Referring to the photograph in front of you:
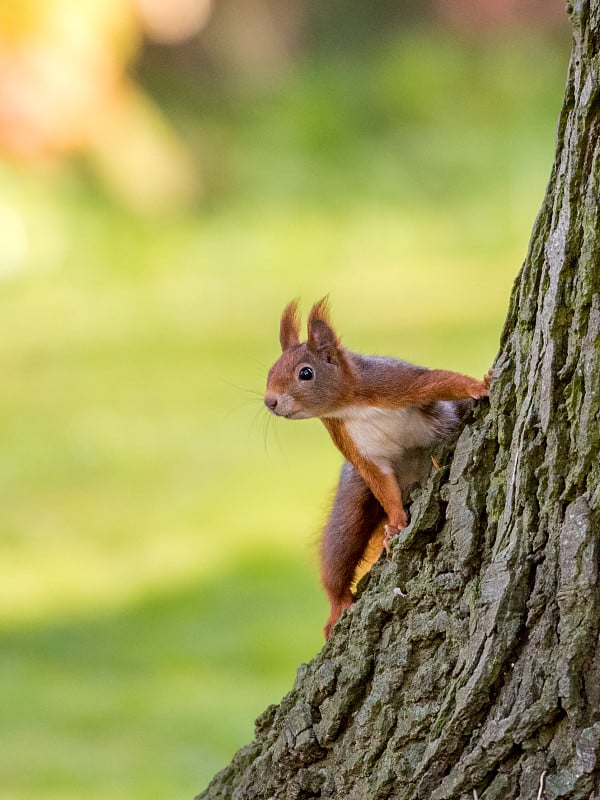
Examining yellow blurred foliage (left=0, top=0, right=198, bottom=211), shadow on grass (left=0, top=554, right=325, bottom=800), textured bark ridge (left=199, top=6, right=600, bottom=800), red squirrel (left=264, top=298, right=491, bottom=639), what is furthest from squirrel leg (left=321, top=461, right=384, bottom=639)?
yellow blurred foliage (left=0, top=0, right=198, bottom=211)

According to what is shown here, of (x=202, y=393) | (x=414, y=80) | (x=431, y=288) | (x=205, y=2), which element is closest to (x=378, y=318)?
(x=431, y=288)

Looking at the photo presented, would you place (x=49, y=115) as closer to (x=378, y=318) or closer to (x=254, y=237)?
(x=254, y=237)

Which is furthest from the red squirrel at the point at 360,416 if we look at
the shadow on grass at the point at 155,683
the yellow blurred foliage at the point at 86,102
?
the yellow blurred foliage at the point at 86,102

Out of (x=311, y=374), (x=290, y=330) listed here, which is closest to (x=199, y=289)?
(x=290, y=330)

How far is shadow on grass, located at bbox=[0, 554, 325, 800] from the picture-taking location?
3723mm

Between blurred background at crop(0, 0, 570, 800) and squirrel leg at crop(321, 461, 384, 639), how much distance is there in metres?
1.31

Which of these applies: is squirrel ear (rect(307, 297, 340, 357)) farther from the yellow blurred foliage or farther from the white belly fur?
the yellow blurred foliage

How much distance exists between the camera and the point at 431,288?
7914 mm

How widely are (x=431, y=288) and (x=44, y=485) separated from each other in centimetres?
268

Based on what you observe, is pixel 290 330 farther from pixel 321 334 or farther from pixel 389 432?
pixel 389 432

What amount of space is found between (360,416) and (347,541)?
0.68 feet

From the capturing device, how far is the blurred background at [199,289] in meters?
4.57

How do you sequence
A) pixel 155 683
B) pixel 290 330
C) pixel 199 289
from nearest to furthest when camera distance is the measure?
1. pixel 290 330
2. pixel 155 683
3. pixel 199 289

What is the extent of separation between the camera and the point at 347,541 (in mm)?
2367
